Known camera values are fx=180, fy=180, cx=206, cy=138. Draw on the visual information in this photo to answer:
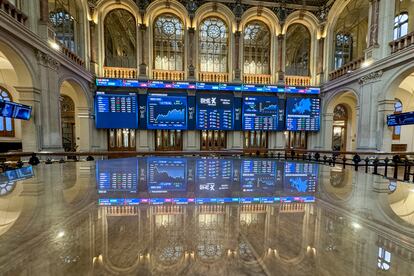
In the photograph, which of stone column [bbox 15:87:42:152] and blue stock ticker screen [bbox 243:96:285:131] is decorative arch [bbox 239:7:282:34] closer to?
blue stock ticker screen [bbox 243:96:285:131]

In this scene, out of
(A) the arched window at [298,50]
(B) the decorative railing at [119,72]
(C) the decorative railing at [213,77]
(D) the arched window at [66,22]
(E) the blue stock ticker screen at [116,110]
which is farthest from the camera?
(A) the arched window at [298,50]

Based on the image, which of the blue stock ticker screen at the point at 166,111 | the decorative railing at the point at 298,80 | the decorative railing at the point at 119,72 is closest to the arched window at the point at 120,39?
the decorative railing at the point at 119,72

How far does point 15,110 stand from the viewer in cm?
570

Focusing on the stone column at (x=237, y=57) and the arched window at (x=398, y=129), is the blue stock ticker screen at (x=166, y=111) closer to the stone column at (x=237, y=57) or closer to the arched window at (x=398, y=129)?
the stone column at (x=237, y=57)

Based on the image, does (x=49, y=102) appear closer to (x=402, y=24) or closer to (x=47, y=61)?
(x=47, y=61)

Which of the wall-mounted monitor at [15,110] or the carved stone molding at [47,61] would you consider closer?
the wall-mounted monitor at [15,110]

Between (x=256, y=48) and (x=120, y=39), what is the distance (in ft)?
28.6

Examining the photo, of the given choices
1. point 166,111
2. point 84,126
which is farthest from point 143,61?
point 84,126

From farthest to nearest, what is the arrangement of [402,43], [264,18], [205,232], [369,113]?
1. [264,18]
2. [369,113]
3. [402,43]
4. [205,232]

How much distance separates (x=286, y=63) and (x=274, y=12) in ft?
10.5

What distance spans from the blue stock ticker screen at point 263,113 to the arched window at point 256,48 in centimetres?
208

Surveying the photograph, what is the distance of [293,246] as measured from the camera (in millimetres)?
1018

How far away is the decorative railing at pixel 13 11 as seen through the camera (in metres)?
5.35

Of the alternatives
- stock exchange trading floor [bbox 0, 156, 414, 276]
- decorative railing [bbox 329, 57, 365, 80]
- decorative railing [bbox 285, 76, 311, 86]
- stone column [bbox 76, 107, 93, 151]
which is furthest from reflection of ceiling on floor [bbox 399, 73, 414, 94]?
stone column [bbox 76, 107, 93, 151]
